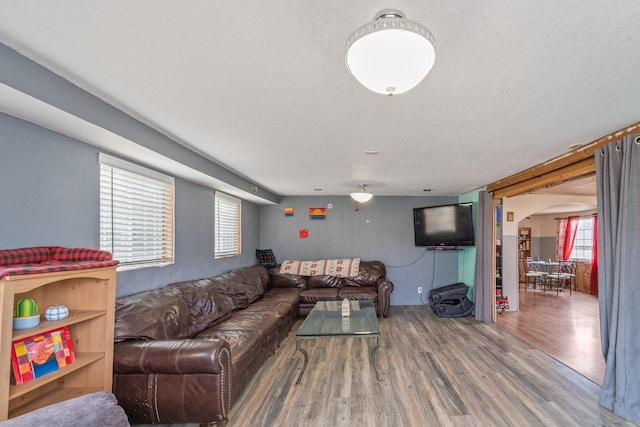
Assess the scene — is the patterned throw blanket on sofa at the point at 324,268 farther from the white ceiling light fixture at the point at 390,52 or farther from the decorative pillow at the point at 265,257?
the white ceiling light fixture at the point at 390,52

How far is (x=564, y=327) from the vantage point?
4.77 m

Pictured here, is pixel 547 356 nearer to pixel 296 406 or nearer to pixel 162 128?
pixel 296 406

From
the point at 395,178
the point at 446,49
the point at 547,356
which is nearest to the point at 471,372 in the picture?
the point at 547,356

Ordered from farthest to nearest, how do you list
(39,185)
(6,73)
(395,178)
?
(395,178)
(39,185)
(6,73)

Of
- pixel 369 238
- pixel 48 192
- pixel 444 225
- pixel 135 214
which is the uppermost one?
pixel 48 192

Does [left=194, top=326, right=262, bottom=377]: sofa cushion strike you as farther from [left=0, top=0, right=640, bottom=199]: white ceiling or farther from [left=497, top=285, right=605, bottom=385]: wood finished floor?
[left=497, top=285, right=605, bottom=385]: wood finished floor

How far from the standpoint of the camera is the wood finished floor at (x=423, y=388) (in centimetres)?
240

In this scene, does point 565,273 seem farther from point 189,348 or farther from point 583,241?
point 189,348

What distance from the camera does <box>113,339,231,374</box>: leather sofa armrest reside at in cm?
217

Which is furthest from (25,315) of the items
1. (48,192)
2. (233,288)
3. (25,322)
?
(233,288)

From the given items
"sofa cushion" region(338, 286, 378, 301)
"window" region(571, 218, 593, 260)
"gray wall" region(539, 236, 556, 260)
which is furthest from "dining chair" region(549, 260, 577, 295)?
"sofa cushion" region(338, 286, 378, 301)

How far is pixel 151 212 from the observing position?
3.16m

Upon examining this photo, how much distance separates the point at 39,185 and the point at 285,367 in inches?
107

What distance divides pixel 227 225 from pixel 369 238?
9.40 feet
